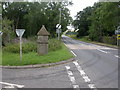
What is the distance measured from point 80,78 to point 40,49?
563 cm

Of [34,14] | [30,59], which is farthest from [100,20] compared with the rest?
[30,59]

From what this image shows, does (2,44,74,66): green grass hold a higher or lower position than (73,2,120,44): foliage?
lower

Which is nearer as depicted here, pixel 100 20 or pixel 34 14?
pixel 100 20

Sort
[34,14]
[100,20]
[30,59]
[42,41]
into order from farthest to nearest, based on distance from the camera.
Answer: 1. [34,14]
2. [100,20]
3. [42,41]
4. [30,59]

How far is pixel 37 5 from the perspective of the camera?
112ft

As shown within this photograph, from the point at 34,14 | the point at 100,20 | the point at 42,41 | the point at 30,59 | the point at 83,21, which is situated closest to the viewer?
the point at 30,59

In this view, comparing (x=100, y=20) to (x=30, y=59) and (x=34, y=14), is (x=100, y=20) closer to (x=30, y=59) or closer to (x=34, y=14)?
(x=34, y=14)

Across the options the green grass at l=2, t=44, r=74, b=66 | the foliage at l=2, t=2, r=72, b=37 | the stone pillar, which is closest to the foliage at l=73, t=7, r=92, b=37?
the foliage at l=2, t=2, r=72, b=37

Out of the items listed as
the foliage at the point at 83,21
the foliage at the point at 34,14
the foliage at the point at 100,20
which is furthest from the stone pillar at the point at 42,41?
the foliage at the point at 83,21

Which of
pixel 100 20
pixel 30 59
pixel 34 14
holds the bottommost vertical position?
pixel 30 59

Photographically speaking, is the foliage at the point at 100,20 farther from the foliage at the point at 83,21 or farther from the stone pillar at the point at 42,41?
the stone pillar at the point at 42,41

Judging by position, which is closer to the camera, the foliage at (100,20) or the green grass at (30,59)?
the green grass at (30,59)

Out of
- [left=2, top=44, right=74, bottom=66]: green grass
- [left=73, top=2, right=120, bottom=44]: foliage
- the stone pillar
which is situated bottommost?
[left=2, top=44, right=74, bottom=66]: green grass

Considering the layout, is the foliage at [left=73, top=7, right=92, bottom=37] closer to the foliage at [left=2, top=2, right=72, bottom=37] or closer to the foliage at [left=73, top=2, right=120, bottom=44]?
the foliage at [left=73, top=2, right=120, bottom=44]
